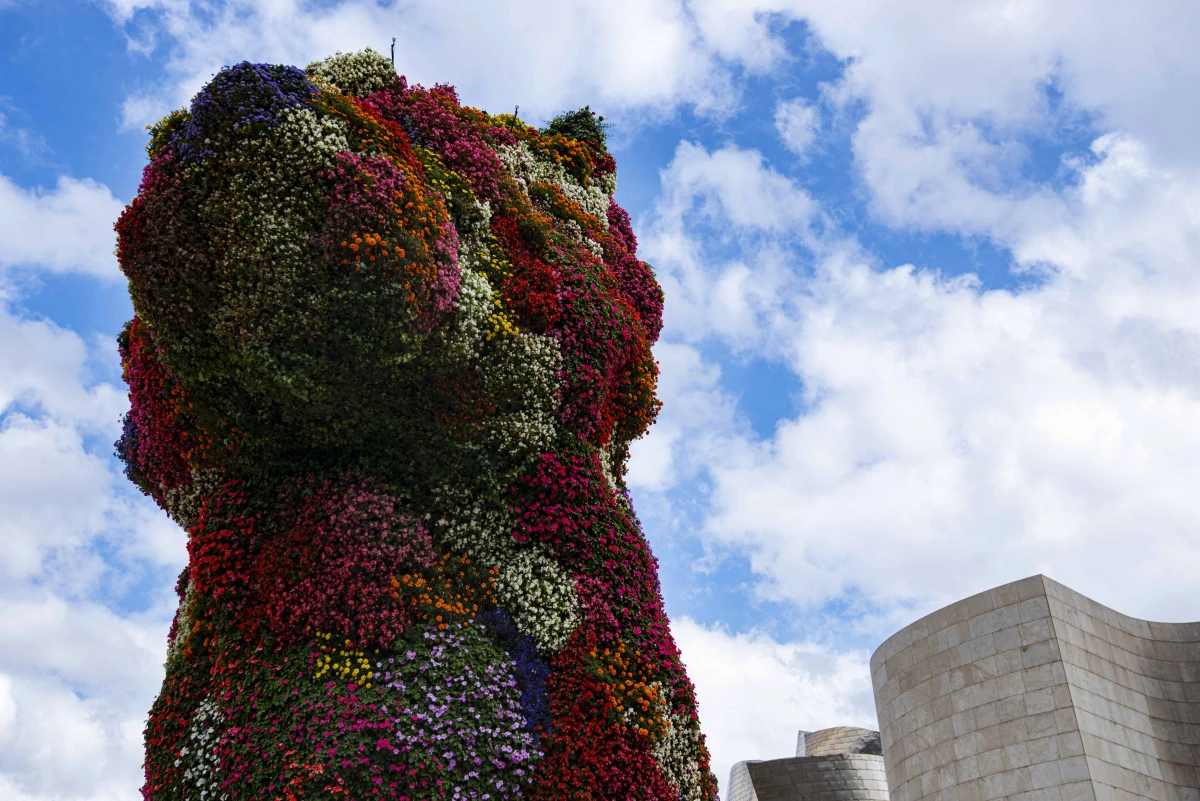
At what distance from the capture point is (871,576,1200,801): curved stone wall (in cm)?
1809

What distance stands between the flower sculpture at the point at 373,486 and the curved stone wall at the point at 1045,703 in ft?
21.9

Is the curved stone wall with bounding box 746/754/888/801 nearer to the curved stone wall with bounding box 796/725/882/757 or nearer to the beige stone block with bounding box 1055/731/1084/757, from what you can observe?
the curved stone wall with bounding box 796/725/882/757

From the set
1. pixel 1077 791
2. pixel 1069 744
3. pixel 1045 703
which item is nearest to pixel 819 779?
pixel 1045 703

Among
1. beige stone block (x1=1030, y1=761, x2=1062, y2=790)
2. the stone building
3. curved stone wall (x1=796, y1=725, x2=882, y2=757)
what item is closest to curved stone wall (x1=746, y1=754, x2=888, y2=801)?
the stone building

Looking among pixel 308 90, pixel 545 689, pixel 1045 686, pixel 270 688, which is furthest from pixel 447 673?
pixel 1045 686

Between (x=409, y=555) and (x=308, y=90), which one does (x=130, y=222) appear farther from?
(x=409, y=555)

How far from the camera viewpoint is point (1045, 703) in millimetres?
18391

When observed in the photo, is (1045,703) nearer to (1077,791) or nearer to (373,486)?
(1077,791)

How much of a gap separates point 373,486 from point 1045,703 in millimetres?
12388

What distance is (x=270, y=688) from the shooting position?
46.2ft

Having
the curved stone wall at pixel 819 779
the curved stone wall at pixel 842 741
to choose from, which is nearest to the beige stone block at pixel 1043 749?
the curved stone wall at pixel 819 779

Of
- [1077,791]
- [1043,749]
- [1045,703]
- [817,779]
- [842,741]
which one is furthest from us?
[842,741]

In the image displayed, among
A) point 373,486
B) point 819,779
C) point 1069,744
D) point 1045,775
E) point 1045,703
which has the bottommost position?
point 1045,775

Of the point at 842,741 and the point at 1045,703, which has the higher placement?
the point at 842,741
